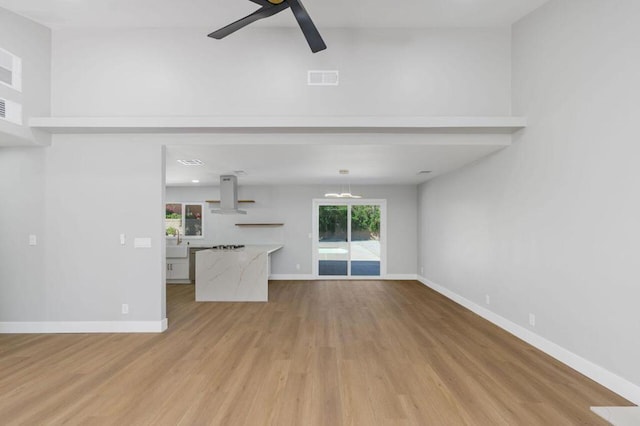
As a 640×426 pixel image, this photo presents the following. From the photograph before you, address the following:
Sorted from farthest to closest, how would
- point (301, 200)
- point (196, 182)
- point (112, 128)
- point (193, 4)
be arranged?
point (301, 200)
point (196, 182)
point (112, 128)
point (193, 4)

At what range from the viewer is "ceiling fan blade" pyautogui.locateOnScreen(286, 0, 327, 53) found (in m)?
2.35

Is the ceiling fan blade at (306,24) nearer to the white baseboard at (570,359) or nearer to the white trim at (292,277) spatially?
the white baseboard at (570,359)

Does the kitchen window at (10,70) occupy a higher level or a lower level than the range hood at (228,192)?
higher

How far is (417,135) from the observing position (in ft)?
12.8

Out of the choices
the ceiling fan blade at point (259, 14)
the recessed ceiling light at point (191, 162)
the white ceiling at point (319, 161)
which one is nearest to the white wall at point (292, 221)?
the white ceiling at point (319, 161)

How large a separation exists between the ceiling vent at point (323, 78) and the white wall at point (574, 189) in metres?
2.15

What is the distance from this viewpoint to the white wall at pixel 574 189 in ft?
8.09

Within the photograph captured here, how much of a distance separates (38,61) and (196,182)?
12.4 ft

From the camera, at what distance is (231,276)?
570 cm

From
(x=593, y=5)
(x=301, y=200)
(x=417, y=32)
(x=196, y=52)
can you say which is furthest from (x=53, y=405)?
(x=301, y=200)

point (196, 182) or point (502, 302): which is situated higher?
point (196, 182)

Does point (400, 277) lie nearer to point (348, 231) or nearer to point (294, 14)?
point (348, 231)

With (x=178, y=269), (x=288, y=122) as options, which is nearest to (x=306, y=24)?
(x=288, y=122)

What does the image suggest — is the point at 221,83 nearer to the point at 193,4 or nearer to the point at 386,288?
the point at 193,4
